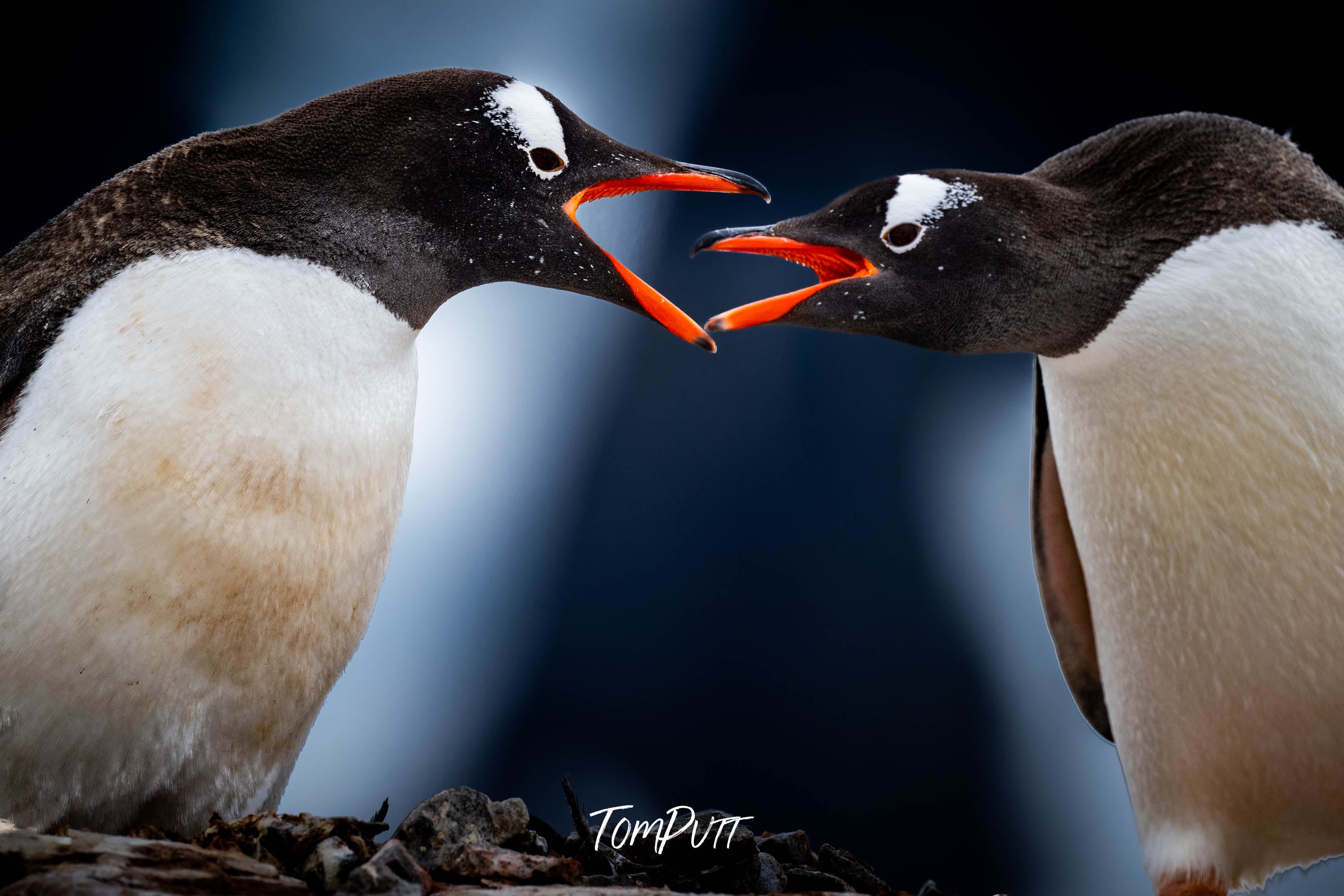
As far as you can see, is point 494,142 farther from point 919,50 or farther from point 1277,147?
point 919,50

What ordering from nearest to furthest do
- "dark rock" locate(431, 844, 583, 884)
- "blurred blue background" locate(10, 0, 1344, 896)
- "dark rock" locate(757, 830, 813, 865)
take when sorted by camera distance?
"dark rock" locate(431, 844, 583, 884) < "dark rock" locate(757, 830, 813, 865) < "blurred blue background" locate(10, 0, 1344, 896)

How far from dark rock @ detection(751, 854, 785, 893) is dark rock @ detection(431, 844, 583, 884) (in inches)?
8.8

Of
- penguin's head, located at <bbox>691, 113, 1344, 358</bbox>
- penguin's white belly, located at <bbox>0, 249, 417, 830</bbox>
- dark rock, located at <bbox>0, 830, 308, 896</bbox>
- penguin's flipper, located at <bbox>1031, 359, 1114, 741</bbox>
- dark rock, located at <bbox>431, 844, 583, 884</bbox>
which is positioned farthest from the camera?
penguin's flipper, located at <bbox>1031, 359, 1114, 741</bbox>

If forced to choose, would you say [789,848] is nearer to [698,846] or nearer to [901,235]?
[698,846]

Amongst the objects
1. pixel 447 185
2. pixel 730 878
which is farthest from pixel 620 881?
pixel 447 185

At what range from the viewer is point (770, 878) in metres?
0.84

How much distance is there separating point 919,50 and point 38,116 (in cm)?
151

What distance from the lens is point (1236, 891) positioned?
1.14 meters

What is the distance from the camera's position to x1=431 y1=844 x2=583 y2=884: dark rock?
25.4 inches

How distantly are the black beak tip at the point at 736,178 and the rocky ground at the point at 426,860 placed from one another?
0.69 meters

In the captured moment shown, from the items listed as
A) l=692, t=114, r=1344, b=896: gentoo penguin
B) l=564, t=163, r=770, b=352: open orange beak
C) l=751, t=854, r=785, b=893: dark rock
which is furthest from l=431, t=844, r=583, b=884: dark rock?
l=692, t=114, r=1344, b=896: gentoo penguin

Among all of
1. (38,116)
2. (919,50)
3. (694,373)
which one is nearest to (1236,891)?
(694,373)

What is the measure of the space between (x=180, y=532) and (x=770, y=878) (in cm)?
63

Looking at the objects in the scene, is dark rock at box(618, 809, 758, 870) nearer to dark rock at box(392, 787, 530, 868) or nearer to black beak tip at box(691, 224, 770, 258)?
dark rock at box(392, 787, 530, 868)
